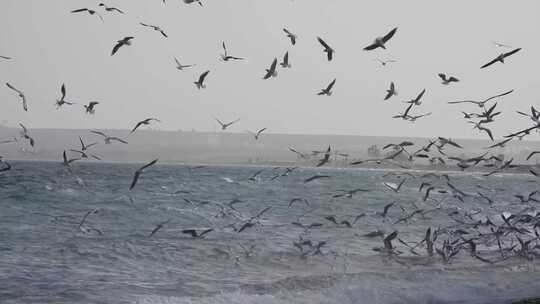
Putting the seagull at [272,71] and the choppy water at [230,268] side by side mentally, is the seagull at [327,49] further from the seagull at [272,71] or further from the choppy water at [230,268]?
the choppy water at [230,268]

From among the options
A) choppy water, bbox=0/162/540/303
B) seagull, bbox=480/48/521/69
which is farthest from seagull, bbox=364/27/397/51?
choppy water, bbox=0/162/540/303

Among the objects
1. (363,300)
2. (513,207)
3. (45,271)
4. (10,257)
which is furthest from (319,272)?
(513,207)

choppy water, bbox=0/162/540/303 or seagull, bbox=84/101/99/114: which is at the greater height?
seagull, bbox=84/101/99/114

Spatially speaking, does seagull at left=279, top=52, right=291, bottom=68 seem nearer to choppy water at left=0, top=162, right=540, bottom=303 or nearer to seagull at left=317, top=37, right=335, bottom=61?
seagull at left=317, top=37, right=335, bottom=61

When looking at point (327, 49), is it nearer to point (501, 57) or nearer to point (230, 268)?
point (501, 57)

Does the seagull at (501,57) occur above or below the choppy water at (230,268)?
above

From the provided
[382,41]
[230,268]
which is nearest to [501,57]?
[382,41]

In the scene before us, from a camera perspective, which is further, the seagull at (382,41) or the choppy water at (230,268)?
the choppy water at (230,268)

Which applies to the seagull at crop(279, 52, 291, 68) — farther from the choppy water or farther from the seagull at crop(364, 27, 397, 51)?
the choppy water

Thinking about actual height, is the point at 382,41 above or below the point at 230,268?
above

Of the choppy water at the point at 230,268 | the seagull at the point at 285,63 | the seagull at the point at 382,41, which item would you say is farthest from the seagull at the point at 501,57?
the choppy water at the point at 230,268

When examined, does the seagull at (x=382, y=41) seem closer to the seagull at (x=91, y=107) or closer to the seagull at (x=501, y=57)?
the seagull at (x=501, y=57)

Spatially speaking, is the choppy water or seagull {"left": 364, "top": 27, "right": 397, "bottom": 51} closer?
seagull {"left": 364, "top": 27, "right": 397, "bottom": 51}

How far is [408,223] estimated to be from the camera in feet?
108
